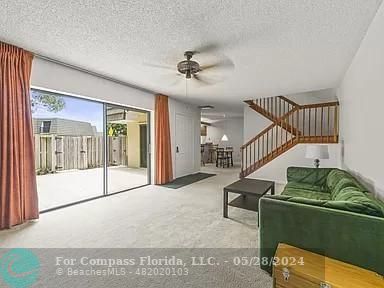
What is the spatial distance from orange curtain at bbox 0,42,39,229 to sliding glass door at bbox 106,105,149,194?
1.81 meters

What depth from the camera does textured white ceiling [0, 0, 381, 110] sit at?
206cm

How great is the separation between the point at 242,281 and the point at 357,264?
0.91 meters

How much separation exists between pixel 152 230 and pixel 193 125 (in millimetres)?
5499

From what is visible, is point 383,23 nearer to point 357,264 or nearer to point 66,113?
point 357,264

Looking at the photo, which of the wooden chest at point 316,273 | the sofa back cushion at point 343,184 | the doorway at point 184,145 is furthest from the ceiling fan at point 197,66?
the doorway at point 184,145

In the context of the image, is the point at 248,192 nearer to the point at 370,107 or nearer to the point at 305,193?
the point at 305,193

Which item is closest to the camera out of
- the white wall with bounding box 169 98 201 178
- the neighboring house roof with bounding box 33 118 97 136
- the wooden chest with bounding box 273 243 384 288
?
the wooden chest with bounding box 273 243 384 288

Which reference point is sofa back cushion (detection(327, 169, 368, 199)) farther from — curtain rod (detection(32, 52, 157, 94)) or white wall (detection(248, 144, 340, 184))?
curtain rod (detection(32, 52, 157, 94))

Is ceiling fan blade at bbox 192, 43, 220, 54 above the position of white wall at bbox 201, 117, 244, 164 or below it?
above

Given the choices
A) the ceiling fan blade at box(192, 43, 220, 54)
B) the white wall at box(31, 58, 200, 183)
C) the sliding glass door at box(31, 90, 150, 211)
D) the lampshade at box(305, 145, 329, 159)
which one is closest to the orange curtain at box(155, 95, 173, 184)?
the white wall at box(31, 58, 200, 183)

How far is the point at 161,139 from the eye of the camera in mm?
6062

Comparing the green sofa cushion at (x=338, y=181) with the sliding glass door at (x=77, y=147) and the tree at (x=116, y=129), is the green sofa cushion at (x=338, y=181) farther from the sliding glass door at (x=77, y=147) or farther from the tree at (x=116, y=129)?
the tree at (x=116, y=129)

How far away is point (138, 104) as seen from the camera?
214 inches

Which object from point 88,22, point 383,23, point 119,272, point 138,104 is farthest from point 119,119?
point 383,23
